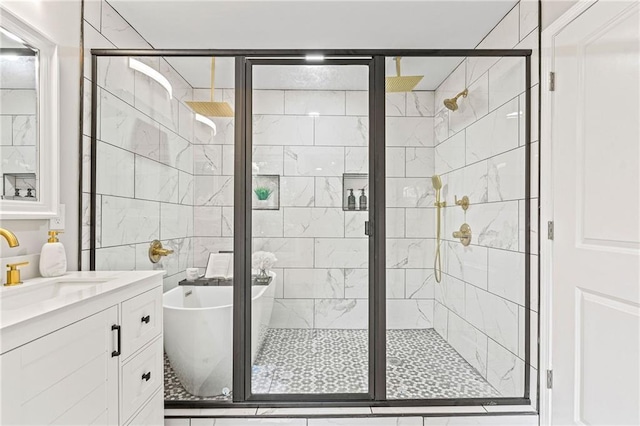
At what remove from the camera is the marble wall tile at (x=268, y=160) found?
6.86ft

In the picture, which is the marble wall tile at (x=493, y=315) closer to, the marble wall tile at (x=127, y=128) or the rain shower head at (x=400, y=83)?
the rain shower head at (x=400, y=83)

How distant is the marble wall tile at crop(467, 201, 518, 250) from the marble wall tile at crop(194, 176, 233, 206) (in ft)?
4.62

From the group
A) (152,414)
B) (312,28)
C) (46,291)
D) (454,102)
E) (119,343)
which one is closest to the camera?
(119,343)

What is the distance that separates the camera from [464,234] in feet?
7.06

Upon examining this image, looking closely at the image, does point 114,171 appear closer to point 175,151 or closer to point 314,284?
point 175,151

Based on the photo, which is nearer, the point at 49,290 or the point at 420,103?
the point at 49,290

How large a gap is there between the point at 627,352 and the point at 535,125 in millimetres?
1167

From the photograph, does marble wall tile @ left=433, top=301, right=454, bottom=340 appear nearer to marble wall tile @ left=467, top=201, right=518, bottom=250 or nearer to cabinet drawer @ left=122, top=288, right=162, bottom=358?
marble wall tile @ left=467, top=201, right=518, bottom=250

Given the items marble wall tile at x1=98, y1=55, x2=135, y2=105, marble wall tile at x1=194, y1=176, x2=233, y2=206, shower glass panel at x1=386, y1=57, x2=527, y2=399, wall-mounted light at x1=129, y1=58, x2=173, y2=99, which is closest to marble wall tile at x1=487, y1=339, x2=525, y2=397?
shower glass panel at x1=386, y1=57, x2=527, y2=399

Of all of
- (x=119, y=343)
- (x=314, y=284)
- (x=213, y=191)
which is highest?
(x=213, y=191)

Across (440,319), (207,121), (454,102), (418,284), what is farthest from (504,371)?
(207,121)

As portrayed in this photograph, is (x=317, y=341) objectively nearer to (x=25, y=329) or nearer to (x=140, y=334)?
(x=140, y=334)

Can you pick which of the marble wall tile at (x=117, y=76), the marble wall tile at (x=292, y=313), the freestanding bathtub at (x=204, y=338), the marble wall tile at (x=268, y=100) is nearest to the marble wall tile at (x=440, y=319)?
the marble wall tile at (x=292, y=313)

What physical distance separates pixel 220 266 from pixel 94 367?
88 cm
